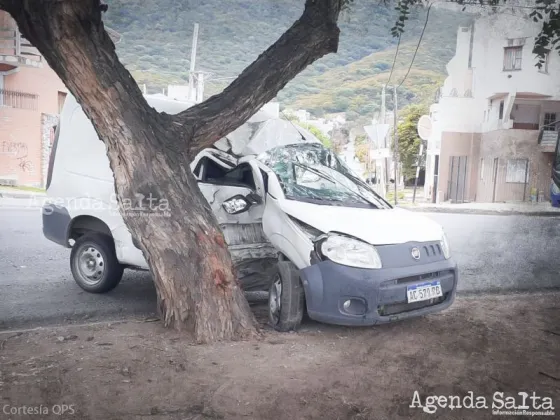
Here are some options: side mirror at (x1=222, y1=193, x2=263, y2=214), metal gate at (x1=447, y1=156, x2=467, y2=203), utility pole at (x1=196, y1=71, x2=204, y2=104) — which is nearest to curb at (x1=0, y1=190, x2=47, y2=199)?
utility pole at (x1=196, y1=71, x2=204, y2=104)

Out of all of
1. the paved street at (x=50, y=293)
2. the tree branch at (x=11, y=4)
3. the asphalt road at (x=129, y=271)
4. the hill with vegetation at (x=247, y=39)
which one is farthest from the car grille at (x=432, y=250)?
the hill with vegetation at (x=247, y=39)

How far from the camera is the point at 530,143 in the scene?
32.1 ft

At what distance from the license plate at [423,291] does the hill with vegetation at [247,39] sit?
13.8 feet

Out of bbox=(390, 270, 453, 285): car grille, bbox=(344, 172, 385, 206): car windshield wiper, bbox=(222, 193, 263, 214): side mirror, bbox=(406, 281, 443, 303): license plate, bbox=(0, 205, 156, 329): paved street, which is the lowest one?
bbox=(0, 205, 156, 329): paved street

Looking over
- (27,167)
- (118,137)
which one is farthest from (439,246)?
(27,167)

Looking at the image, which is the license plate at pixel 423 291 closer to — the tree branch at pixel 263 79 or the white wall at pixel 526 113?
the tree branch at pixel 263 79

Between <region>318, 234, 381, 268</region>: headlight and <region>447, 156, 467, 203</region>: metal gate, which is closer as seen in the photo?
<region>318, 234, 381, 268</region>: headlight

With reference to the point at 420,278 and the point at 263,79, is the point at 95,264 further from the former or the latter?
the point at 420,278

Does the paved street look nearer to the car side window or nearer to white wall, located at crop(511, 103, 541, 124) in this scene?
the car side window

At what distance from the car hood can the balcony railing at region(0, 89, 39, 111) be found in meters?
8.82

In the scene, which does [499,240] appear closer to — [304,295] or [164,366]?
[304,295]

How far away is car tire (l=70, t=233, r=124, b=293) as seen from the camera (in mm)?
5496

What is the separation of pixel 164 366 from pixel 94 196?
2525 millimetres

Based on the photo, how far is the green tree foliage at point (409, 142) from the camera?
10.2 metres
